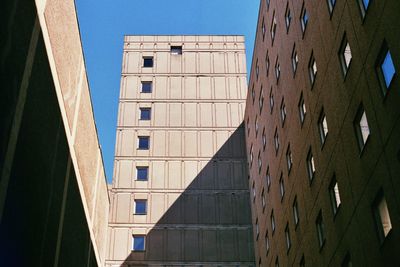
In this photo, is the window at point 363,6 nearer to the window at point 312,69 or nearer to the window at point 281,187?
the window at point 312,69

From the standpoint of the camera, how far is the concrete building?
58.9 feet

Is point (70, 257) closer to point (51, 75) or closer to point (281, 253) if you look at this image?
point (51, 75)

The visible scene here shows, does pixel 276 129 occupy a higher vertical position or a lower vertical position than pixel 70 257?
higher

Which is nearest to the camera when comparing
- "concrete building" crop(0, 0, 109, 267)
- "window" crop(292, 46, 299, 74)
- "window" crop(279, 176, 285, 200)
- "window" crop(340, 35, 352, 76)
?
"concrete building" crop(0, 0, 109, 267)

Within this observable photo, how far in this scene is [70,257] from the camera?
26875 millimetres

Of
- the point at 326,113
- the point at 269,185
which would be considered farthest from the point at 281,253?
the point at 326,113

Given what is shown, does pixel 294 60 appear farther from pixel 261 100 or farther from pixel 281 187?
pixel 261 100

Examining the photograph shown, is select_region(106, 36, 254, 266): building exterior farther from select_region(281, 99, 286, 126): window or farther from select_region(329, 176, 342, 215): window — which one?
select_region(329, 176, 342, 215): window

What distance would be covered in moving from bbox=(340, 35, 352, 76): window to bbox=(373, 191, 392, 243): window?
6.05 metres

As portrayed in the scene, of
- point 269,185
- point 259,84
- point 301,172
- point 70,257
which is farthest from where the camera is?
point 259,84

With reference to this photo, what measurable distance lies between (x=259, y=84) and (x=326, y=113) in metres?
20.3

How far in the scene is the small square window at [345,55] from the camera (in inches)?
992

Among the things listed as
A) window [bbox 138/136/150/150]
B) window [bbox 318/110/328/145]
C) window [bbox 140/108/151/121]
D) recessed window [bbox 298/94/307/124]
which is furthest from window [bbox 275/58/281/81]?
window [bbox 140/108/151/121]

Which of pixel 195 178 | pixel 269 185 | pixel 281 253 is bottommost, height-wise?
pixel 281 253
